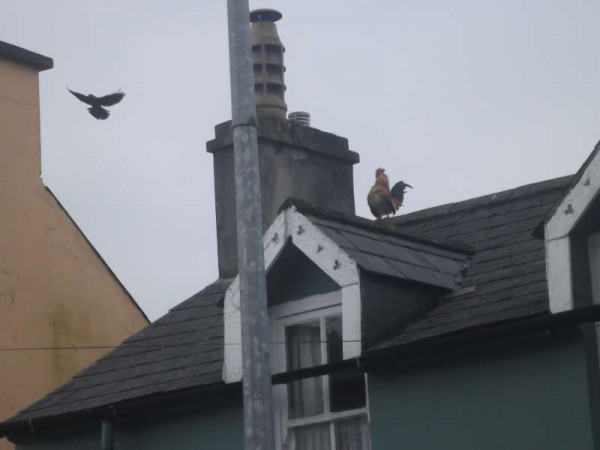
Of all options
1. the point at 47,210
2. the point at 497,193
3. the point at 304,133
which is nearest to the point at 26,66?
the point at 47,210

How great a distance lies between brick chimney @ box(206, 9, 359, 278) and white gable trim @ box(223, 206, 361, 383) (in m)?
2.81

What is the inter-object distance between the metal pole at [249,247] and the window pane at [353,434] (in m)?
2.71

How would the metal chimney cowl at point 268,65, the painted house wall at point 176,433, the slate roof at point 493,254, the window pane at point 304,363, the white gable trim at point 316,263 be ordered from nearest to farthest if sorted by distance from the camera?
1. the slate roof at point 493,254
2. the white gable trim at point 316,263
3. the window pane at point 304,363
4. the painted house wall at point 176,433
5. the metal chimney cowl at point 268,65

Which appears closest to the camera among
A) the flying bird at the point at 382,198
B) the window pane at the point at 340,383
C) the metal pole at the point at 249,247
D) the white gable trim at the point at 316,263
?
the metal pole at the point at 249,247

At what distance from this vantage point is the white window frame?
1165cm

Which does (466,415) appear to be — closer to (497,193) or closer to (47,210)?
(497,193)

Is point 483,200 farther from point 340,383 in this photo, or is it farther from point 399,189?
point 340,383

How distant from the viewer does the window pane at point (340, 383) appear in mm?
11539

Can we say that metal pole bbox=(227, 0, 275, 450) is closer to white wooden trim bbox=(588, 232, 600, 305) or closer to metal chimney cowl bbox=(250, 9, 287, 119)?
white wooden trim bbox=(588, 232, 600, 305)

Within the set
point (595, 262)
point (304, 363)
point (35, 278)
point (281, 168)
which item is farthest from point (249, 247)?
point (35, 278)

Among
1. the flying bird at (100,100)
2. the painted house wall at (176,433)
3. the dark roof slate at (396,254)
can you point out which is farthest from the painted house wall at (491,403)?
the flying bird at (100,100)

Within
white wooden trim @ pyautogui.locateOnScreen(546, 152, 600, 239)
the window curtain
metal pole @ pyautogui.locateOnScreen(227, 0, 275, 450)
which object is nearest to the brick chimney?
the window curtain

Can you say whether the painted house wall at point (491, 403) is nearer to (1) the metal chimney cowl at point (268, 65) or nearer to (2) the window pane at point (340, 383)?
(2) the window pane at point (340, 383)

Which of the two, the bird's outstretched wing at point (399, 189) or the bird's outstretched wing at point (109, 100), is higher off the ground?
the bird's outstretched wing at point (109, 100)
